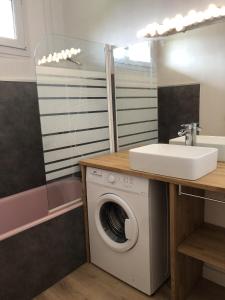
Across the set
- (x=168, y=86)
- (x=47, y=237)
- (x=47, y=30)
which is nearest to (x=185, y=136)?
(x=168, y=86)

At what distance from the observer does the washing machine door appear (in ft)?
5.66

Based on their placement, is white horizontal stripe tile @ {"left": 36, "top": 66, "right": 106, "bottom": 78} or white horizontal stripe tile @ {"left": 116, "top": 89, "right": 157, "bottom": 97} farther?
white horizontal stripe tile @ {"left": 116, "top": 89, "right": 157, "bottom": 97}

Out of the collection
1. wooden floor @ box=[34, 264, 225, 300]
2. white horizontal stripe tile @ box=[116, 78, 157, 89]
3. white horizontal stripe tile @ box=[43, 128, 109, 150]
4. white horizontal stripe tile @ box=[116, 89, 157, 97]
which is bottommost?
wooden floor @ box=[34, 264, 225, 300]

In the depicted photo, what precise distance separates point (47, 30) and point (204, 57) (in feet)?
5.95

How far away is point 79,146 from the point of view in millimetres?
2053

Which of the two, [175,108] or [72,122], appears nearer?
[72,122]

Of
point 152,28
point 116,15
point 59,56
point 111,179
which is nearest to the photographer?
point 111,179

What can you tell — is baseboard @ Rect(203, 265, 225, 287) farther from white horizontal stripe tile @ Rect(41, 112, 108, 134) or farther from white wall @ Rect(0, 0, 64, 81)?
white wall @ Rect(0, 0, 64, 81)

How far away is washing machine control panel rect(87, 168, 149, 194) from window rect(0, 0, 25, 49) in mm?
1631

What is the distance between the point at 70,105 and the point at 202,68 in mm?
1048

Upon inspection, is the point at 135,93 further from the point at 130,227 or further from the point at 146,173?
the point at 130,227

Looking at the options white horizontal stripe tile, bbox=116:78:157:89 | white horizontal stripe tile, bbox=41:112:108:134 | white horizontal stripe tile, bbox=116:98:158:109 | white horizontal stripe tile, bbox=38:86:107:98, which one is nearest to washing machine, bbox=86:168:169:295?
white horizontal stripe tile, bbox=41:112:108:134

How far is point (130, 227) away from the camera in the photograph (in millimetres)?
1721

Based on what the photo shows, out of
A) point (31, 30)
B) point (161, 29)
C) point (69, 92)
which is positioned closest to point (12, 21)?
point (31, 30)
